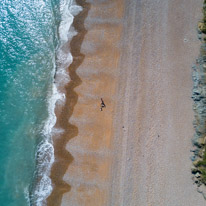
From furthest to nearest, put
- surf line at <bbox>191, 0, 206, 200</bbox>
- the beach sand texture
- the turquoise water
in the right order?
1. the turquoise water
2. the beach sand texture
3. surf line at <bbox>191, 0, 206, 200</bbox>

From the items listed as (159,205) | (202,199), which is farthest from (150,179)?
(202,199)

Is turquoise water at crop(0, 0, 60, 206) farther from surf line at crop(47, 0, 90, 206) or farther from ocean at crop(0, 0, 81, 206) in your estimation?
surf line at crop(47, 0, 90, 206)

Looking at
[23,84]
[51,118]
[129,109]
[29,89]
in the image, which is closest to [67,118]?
[51,118]

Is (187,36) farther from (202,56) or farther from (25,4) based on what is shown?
(25,4)

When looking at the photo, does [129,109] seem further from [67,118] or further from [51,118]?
[51,118]

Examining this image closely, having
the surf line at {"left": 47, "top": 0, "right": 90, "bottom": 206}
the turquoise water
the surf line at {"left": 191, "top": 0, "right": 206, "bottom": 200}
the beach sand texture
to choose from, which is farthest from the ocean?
the surf line at {"left": 191, "top": 0, "right": 206, "bottom": 200}

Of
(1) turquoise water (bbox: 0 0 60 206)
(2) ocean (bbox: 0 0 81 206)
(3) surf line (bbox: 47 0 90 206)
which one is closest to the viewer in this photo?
(3) surf line (bbox: 47 0 90 206)
